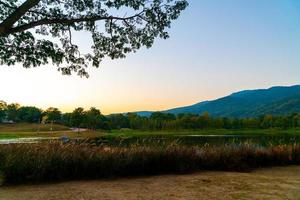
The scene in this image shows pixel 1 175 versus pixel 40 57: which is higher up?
pixel 40 57

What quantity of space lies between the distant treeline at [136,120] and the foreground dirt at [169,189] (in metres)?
115

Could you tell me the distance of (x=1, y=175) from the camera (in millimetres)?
8742

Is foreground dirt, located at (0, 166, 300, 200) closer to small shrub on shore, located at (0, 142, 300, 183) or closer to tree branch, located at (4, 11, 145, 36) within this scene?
small shrub on shore, located at (0, 142, 300, 183)

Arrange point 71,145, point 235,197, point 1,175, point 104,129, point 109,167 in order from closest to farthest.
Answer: point 235,197, point 1,175, point 109,167, point 71,145, point 104,129

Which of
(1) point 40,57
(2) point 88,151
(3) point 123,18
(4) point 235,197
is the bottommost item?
(4) point 235,197

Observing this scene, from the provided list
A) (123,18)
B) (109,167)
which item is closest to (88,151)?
(109,167)

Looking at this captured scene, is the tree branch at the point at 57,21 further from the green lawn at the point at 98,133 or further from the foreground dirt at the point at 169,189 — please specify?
the green lawn at the point at 98,133

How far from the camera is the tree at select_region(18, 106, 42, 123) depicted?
144 m

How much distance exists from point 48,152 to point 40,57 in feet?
7.60

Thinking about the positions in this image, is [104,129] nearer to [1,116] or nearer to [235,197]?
[1,116]

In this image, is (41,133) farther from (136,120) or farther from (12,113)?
(12,113)

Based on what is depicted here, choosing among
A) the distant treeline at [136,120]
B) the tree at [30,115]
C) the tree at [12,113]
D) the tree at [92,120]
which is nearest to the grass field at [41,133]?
the distant treeline at [136,120]

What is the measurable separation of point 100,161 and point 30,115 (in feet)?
468

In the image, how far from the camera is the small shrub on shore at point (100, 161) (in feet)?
28.6
